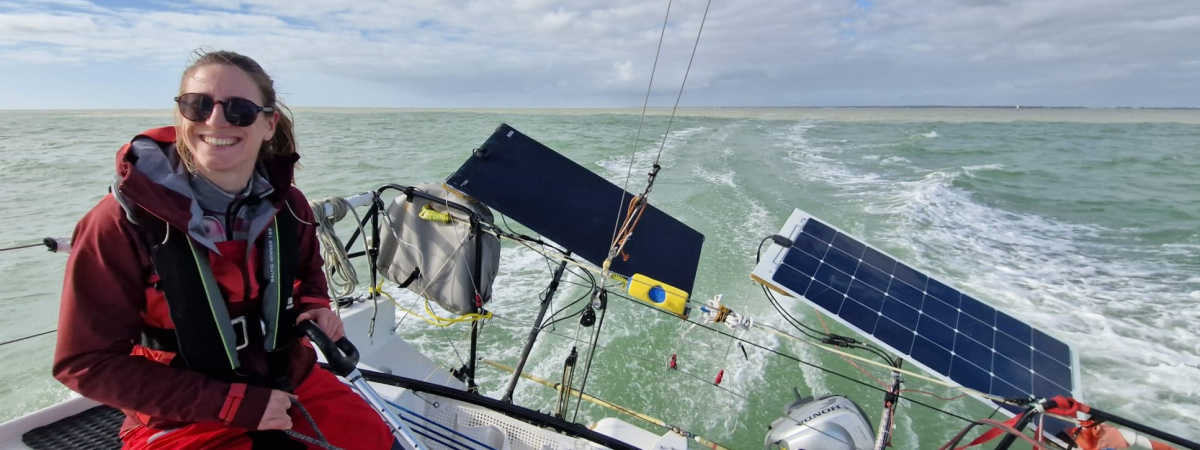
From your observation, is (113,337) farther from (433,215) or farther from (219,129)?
(433,215)

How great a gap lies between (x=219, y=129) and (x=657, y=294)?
178cm

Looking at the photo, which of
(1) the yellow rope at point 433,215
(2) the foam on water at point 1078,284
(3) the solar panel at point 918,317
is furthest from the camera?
(2) the foam on water at point 1078,284

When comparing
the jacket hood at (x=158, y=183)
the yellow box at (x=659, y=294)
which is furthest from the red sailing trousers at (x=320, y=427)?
the yellow box at (x=659, y=294)

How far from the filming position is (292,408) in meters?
1.75

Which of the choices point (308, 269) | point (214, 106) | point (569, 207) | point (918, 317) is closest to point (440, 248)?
point (569, 207)

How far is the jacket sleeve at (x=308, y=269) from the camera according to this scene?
1.90 meters

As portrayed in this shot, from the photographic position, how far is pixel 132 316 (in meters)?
1.39

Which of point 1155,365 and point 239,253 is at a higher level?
point 239,253

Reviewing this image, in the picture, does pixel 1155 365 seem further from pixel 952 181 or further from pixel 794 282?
pixel 952 181

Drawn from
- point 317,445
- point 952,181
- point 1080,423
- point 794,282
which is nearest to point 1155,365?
point 1080,423

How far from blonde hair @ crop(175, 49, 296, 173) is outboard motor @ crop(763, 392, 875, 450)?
8.91ft

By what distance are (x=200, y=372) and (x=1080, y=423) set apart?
10.9 feet

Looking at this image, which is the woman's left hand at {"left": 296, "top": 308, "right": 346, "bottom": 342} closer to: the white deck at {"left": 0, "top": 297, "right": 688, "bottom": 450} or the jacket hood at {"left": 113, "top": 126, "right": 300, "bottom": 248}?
the jacket hood at {"left": 113, "top": 126, "right": 300, "bottom": 248}

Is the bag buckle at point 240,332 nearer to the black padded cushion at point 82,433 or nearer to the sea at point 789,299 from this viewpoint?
the black padded cushion at point 82,433
